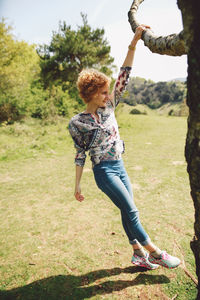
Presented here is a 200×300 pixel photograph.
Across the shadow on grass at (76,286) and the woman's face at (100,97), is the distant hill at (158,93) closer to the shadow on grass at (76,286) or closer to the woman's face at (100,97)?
the woman's face at (100,97)

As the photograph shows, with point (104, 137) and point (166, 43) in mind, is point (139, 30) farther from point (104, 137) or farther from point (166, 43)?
point (104, 137)

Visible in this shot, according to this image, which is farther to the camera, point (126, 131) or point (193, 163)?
point (126, 131)

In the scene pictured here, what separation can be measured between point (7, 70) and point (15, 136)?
8.20 metres

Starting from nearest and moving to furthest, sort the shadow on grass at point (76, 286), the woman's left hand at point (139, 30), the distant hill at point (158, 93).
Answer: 1. the woman's left hand at point (139, 30)
2. the shadow on grass at point (76, 286)
3. the distant hill at point (158, 93)

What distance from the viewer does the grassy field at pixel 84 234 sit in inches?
90.7

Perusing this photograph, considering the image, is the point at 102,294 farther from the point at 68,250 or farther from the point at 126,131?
the point at 126,131

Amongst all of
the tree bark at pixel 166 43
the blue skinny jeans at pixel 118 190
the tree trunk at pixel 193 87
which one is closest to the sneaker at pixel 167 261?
the blue skinny jeans at pixel 118 190

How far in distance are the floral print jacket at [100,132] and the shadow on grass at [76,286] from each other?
4.47 ft

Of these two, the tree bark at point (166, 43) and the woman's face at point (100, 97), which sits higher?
the tree bark at point (166, 43)

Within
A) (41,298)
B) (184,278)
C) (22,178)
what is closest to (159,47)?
(184,278)

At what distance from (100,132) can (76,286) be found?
1741 millimetres

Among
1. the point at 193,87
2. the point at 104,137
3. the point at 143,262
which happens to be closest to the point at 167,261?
the point at 143,262

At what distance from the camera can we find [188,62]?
1.28 meters

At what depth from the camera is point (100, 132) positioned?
2148 millimetres
